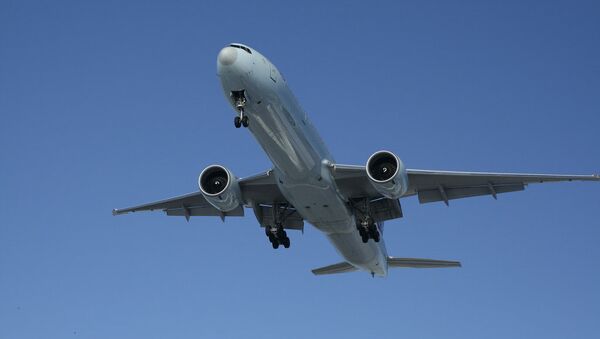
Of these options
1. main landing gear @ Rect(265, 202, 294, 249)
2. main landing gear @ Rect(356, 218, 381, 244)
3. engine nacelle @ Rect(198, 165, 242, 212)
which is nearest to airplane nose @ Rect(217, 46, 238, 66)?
engine nacelle @ Rect(198, 165, 242, 212)

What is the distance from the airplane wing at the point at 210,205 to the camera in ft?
99.7

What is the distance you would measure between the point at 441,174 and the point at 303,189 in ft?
16.4

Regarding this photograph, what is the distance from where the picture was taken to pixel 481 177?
96.3ft

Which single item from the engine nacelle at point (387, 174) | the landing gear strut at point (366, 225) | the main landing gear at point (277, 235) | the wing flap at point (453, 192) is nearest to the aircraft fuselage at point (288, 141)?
the landing gear strut at point (366, 225)

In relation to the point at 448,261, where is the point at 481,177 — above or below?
above

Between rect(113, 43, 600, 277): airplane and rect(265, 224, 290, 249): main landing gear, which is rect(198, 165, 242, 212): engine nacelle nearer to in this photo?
rect(113, 43, 600, 277): airplane

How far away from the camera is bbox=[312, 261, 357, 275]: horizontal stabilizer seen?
119 feet

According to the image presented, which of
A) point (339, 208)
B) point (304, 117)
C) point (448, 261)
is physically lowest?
point (448, 261)

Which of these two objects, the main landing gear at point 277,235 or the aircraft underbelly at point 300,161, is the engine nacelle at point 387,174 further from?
the main landing gear at point 277,235

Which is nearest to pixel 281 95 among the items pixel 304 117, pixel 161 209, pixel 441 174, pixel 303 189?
pixel 304 117

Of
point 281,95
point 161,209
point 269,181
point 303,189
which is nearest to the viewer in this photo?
point 281,95

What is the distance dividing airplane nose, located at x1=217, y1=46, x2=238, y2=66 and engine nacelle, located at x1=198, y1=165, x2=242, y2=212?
6.02 metres

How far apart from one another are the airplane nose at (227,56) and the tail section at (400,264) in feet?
47.6

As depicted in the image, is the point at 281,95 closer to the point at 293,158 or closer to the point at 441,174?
the point at 293,158
